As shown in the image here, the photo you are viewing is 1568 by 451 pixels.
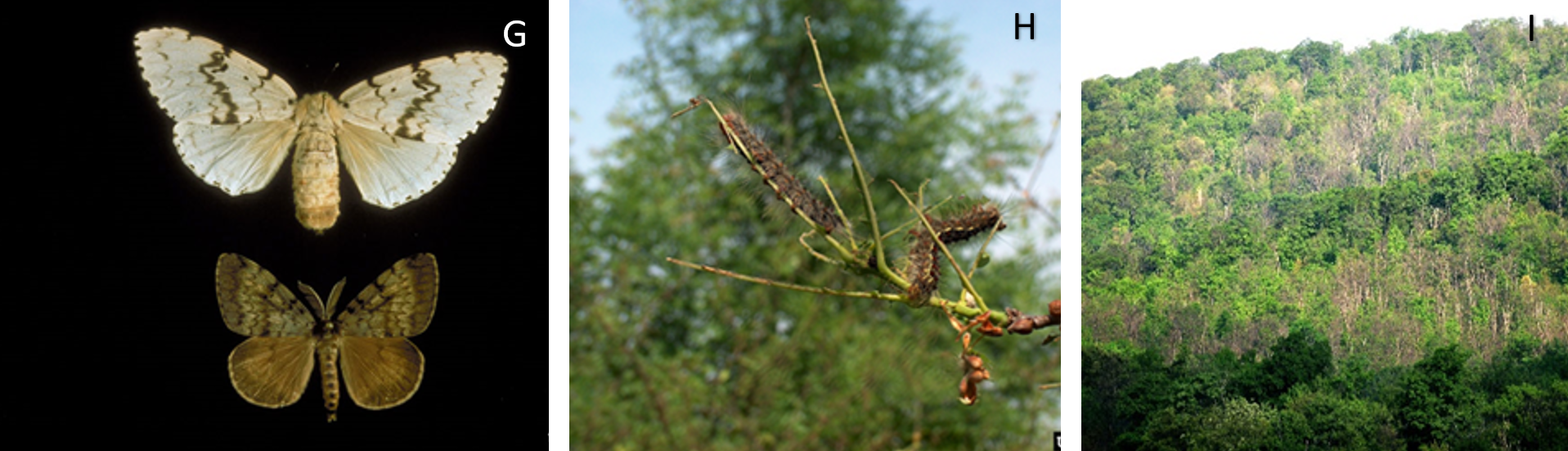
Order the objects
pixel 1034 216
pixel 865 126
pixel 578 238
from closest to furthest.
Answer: pixel 1034 216 → pixel 865 126 → pixel 578 238

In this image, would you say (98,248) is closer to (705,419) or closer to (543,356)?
(543,356)

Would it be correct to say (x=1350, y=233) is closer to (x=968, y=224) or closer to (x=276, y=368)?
(x=968, y=224)

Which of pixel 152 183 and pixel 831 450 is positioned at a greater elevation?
pixel 152 183

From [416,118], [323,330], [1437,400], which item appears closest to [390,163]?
[416,118]

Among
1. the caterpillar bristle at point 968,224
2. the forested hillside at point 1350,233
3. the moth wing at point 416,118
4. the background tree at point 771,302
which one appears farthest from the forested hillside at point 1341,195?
the caterpillar bristle at point 968,224

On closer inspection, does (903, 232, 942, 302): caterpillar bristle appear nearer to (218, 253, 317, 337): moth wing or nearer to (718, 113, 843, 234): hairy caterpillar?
(718, 113, 843, 234): hairy caterpillar

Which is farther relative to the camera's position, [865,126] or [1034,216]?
[865,126]

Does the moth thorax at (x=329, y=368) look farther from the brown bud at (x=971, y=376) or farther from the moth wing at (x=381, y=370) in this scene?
the brown bud at (x=971, y=376)

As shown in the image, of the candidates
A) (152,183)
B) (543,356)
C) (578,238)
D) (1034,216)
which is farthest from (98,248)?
(1034,216)
